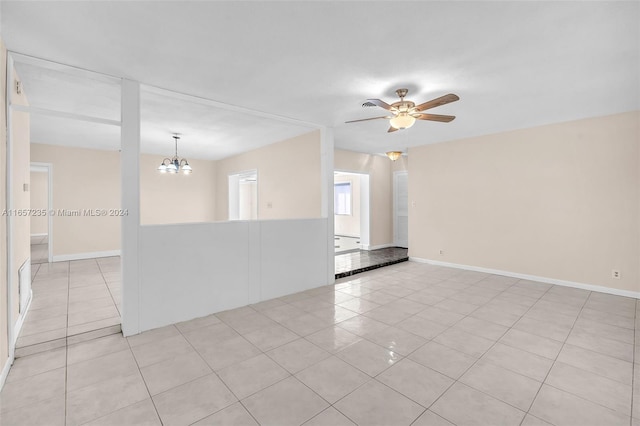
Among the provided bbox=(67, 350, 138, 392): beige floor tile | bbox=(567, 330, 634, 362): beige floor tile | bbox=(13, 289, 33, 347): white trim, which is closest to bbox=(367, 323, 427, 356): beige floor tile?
bbox=(567, 330, 634, 362): beige floor tile

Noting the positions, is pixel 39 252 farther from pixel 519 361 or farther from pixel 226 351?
pixel 519 361

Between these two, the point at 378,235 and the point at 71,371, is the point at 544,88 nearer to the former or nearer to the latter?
the point at 378,235

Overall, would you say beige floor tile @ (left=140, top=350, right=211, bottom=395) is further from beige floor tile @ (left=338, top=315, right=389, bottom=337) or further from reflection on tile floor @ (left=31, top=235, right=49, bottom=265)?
reflection on tile floor @ (left=31, top=235, right=49, bottom=265)

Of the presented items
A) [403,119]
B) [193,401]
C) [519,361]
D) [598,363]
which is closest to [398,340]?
[519,361]

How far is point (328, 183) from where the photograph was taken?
4.62 meters

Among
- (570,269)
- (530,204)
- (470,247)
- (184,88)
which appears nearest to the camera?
(184,88)

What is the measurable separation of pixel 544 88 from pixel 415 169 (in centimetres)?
319

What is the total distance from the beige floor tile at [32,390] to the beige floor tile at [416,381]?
2.35 meters

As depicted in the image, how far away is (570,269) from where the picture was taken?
4.41 meters

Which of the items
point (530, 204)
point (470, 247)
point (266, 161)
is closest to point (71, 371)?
point (266, 161)

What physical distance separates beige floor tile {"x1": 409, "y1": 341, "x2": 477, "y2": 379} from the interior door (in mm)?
5199

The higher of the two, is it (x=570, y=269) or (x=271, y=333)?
(x=570, y=269)

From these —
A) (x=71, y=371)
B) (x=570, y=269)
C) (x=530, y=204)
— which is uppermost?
(x=530, y=204)

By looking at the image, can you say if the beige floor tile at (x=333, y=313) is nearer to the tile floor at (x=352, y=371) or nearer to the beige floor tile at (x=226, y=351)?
the tile floor at (x=352, y=371)
